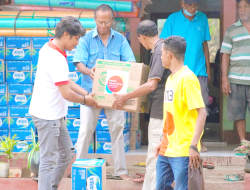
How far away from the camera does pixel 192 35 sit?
6.11 m

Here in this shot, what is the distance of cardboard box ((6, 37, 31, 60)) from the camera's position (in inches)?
245

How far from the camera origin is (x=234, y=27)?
20.1 feet

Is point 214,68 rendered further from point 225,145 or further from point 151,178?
point 151,178

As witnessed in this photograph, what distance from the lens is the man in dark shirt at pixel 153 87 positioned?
4414 mm

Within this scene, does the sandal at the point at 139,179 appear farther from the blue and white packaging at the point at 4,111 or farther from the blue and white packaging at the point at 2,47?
the blue and white packaging at the point at 2,47

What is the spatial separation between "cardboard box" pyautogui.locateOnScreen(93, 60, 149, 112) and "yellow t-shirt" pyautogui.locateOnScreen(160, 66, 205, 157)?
1166 mm

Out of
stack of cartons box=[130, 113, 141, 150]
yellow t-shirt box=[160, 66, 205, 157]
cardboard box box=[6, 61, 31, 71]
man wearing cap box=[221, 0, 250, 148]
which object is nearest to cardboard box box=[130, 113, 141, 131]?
stack of cartons box=[130, 113, 141, 150]

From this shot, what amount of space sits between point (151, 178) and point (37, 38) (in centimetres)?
277

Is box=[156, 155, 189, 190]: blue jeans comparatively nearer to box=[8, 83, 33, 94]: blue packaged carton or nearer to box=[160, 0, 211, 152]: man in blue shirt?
box=[160, 0, 211, 152]: man in blue shirt

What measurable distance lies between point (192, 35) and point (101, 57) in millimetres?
1481

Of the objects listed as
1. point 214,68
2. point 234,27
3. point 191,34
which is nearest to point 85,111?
point 191,34

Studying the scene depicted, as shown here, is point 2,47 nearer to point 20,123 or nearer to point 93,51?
point 20,123

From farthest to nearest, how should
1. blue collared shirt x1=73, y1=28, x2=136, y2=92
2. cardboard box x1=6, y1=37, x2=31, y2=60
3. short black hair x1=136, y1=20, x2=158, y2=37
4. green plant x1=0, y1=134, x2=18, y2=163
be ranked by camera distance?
cardboard box x1=6, y1=37, x2=31, y2=60
green plant x1=0, y1=134, x2=18, y2=163
blue collared shirt x1=73, y1=28, x2=136, y2=92
short black hair x1=136, y1=20, x2=158, y2=37

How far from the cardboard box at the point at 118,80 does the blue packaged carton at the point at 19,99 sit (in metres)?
1.71
